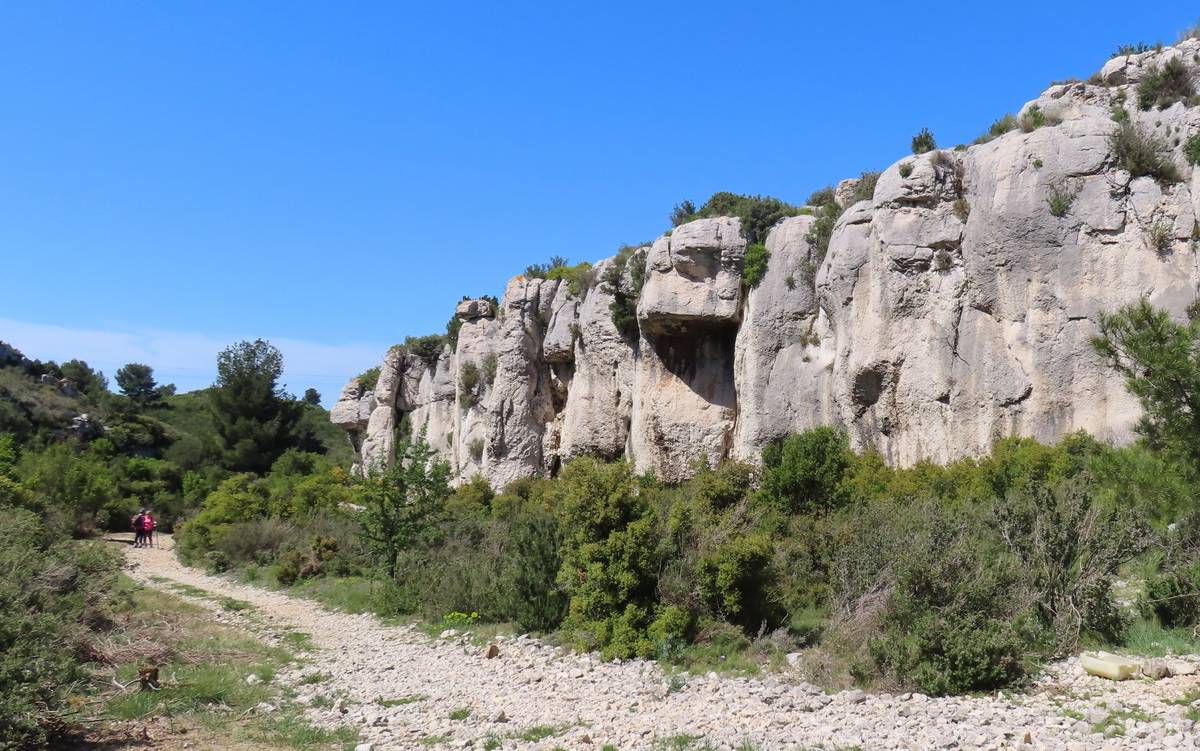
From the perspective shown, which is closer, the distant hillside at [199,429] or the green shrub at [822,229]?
the green shrub at [822,229]

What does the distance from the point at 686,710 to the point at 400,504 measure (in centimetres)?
1251

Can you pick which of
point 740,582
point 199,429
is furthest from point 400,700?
point 199,429

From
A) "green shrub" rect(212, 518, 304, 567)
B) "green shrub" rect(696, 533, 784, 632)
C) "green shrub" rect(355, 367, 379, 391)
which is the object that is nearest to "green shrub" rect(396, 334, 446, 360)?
"green shrub" rect(355, 367, 379, 391)

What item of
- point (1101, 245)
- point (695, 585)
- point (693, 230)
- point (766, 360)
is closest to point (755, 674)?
point (695, 585)

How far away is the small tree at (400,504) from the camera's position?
63.8 ft

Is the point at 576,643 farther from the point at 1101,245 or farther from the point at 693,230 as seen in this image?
the point at 693,230

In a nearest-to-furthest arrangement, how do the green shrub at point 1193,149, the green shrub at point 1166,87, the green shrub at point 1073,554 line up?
the green shrub at point 1073,554
the green shrub at point 1193,149
the green shrub at point 1166,87

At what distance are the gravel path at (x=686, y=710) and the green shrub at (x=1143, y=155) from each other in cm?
1632

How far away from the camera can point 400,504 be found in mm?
19844

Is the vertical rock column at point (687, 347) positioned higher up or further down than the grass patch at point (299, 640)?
higher up

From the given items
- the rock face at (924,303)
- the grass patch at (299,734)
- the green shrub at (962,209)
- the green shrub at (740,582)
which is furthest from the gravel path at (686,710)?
the green shrub at (962,209)

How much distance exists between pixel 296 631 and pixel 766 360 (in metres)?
17.8

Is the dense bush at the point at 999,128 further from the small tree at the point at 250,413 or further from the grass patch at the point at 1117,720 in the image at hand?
the small tree at the point at 250,413

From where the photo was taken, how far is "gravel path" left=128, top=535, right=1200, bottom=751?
708 centimetres
